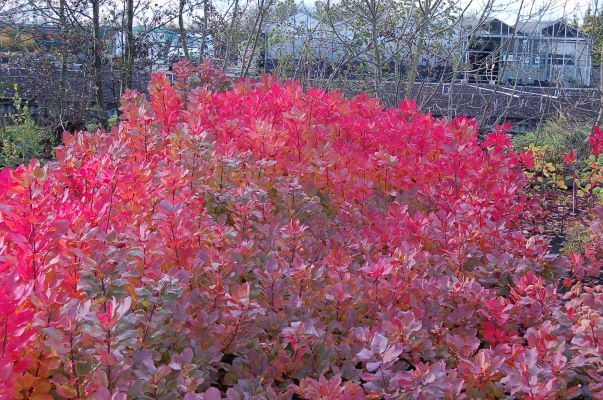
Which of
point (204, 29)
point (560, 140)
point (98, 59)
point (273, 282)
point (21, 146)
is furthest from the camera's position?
point (560, 140)

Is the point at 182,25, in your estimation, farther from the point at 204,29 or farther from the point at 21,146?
the point at 21,146

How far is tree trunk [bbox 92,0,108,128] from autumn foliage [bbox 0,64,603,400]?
451cm

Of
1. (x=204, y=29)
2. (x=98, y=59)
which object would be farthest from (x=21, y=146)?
(x=204, y=29)

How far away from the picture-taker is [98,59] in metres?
7.63

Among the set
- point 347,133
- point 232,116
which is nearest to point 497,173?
point 347,133

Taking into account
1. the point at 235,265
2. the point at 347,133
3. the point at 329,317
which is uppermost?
the point at 347,133

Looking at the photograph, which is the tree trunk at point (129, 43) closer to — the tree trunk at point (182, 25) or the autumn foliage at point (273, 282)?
the tree trunk at point (182, 25)

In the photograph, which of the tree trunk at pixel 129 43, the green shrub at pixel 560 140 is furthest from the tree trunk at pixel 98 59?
the green shrub at pixel 560 140

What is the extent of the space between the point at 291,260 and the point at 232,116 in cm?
178

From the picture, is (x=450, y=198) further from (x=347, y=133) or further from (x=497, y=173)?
(x=347, y=133)

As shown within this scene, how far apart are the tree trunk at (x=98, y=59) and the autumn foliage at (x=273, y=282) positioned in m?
4.51

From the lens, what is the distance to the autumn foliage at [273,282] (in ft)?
4.70

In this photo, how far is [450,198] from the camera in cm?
306

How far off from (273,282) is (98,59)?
21.0 ft
